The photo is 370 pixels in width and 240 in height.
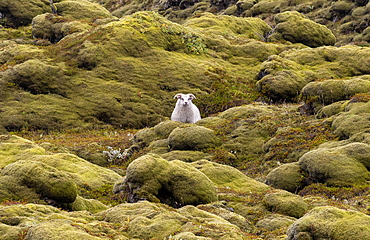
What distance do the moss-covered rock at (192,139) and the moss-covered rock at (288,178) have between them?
5.85 meters

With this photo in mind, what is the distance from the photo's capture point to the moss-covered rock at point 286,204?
43.3 ft

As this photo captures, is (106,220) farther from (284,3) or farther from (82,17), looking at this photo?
(284,3)

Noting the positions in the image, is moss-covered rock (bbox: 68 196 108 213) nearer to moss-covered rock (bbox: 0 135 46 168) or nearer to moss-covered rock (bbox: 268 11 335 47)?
moss-covered rock (bbox: 0 135 46 168)

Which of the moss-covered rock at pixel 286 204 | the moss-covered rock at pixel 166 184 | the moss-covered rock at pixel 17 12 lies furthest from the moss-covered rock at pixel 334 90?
the moss-covered rock at pixel 17 12

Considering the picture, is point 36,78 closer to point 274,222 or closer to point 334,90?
point 334,90

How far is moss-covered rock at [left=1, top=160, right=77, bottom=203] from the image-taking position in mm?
11984

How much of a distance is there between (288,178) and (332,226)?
918 cm

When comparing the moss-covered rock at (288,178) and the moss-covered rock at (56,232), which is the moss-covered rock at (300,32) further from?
the moss-covered rock at (56,232)

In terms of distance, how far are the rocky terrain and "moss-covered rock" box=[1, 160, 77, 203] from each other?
4cm

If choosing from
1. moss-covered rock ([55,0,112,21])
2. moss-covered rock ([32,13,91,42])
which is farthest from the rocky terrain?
moss-covered rock ([55,0,112,21])

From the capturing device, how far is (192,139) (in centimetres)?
2347

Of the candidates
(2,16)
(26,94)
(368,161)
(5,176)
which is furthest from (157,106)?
(2,16)

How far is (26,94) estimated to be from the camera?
34000mm

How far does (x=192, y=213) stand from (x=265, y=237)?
2.03 m
